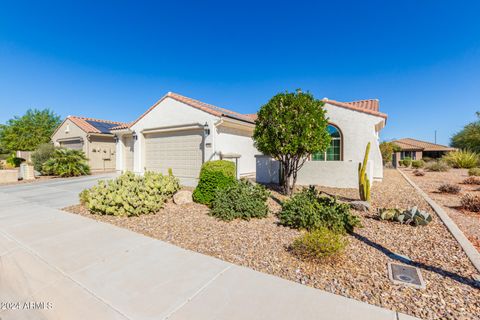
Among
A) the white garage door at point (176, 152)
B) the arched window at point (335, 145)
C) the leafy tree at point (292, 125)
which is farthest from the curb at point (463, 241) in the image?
the white garage door at point (176, 152)

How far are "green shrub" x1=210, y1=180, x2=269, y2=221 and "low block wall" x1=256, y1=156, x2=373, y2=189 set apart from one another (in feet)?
15.9

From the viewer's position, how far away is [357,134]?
11922 millimetres

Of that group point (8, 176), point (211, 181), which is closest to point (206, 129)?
point (211, 181)

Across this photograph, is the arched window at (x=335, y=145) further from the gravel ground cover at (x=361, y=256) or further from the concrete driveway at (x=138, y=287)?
the concrete driveway at (x=138, y=287)

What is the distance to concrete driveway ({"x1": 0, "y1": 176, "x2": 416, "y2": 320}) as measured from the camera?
2453mm

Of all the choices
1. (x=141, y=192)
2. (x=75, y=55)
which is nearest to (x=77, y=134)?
(x=75, y=55)

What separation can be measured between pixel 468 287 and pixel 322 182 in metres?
7.62

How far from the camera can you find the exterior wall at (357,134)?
11688mm

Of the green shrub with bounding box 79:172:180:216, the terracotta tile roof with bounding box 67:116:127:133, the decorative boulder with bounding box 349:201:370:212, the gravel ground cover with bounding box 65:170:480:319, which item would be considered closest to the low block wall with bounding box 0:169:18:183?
the terracotta tile roof with bounding box 67:116:127:133

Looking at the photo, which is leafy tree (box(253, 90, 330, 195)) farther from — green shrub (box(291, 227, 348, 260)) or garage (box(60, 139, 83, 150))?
garage (box(60, 139, 83, 150))

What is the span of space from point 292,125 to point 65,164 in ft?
51.7

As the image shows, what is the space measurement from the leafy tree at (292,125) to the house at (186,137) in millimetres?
3041

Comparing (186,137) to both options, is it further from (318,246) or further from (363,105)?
(363,105)

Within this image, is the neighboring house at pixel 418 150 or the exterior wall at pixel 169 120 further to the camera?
the neighboring house at pixel 418 150
